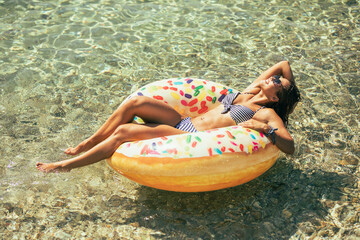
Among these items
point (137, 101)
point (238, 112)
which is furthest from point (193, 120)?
point (137, 101)

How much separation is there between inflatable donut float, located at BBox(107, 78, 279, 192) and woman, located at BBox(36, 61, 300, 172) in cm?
10

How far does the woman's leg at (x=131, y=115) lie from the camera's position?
3.84 m

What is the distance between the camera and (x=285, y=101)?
4.06 meters

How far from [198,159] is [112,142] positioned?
778mm

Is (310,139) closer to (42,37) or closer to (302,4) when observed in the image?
(302,4)

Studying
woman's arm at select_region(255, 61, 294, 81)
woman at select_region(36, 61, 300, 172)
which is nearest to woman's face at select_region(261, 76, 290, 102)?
woman at select_region(36, 61, 300, 172)

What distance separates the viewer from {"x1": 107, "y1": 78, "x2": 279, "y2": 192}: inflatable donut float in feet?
11.3

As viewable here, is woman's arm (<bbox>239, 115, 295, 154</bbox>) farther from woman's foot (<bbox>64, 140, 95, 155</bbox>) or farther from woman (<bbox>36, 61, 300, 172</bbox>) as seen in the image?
woman's foot (<bbox>64, 140, 95, 155</bbox>)

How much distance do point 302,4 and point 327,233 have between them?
4875 millimetres

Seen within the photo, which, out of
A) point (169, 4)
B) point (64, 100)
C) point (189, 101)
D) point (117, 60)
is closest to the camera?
point (189, 101)

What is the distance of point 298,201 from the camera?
3.80 metres

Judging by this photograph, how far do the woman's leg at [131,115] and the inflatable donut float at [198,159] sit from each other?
0.90 ft

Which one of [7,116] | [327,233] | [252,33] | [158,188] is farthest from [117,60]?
[327,233]

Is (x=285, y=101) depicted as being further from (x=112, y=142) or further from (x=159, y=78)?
(x=159, y=78)
